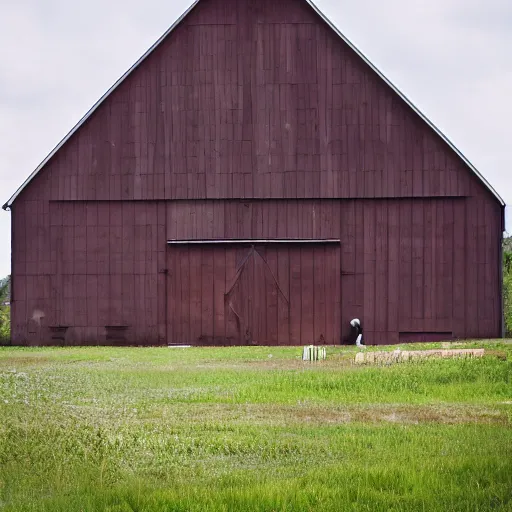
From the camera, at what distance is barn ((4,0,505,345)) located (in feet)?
90.5

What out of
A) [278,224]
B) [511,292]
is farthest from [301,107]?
[511,292]

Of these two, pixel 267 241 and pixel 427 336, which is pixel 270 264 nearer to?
pixel 267 241

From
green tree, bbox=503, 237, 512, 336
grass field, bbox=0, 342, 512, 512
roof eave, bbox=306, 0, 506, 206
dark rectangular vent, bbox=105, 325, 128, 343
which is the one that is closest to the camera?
grass field, bbox=0, 342, 512, 512

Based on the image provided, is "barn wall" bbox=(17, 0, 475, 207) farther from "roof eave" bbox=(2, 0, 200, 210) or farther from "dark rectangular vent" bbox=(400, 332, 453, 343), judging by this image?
"dark rectangular vent" bbox=(400, 332, 453, 343)

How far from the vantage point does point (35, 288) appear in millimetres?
28375

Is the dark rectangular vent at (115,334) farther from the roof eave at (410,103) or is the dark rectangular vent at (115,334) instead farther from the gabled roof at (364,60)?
the roof eave at (410,103)

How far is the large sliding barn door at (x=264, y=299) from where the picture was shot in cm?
2772

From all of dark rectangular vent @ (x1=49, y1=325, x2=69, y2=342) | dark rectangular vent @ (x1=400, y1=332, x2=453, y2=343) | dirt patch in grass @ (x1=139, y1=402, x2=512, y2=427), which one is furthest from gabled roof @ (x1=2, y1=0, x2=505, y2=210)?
dirt patch in grass @ (x1=139, y1=402, x2=512, y2=427)

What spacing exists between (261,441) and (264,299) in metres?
18.1

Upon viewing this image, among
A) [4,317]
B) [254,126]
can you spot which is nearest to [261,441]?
[254,126]

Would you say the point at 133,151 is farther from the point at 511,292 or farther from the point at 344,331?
the point at 511,292

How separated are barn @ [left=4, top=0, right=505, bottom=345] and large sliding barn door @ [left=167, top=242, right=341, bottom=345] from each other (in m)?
0.04

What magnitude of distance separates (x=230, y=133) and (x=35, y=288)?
7.10 m

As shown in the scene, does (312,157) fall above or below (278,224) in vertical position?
above
